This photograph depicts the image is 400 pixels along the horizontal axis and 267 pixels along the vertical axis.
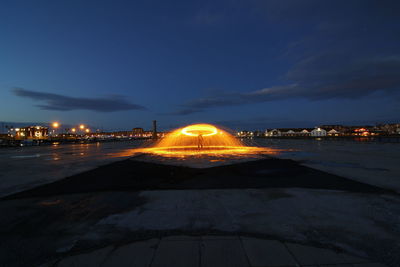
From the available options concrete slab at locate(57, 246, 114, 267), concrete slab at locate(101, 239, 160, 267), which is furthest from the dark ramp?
concrete slab at locate(57, 246, 114, 267)

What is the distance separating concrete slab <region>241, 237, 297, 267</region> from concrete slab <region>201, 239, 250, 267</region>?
5.6 inches

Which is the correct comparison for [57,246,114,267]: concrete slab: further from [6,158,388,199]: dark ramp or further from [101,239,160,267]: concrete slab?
[6,158,388,199]: dark ramp

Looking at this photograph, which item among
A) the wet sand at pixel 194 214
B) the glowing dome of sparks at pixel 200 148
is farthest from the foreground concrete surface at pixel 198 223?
the glowing dome of sparks at pixel 200 148

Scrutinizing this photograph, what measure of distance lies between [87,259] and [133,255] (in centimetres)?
80

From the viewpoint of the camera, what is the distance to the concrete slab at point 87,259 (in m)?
3.24

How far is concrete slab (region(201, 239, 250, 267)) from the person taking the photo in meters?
3.21

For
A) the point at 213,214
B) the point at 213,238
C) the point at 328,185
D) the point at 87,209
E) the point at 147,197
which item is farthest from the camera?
the point at 328,185

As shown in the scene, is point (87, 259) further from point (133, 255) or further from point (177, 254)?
point (177, 254)

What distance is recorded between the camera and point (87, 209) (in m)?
5.75

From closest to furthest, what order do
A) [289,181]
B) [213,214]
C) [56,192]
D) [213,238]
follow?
[213,238] < [213,214] < [56,192] < [289,181]

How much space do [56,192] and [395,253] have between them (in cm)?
A: 1020

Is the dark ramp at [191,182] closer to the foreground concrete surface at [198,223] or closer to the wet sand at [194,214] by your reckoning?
the wet sand at [194,214]

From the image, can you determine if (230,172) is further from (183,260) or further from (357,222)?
(183,260)

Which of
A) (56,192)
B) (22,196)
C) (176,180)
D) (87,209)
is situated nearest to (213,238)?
(87,209)
